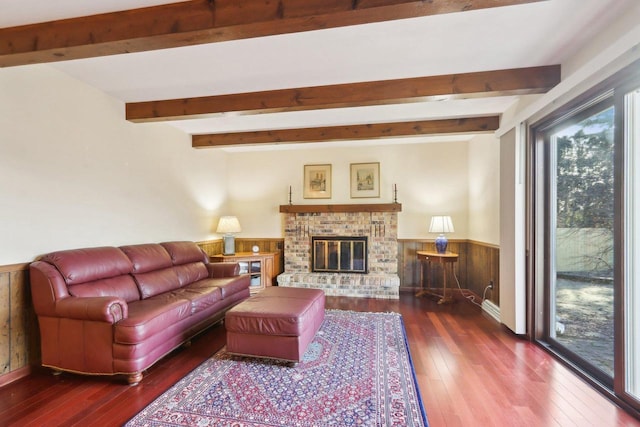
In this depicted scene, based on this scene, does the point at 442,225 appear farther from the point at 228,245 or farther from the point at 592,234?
the point at 228,245

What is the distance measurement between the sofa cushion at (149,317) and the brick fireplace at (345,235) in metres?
2.43

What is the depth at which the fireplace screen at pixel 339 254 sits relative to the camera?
16.4 ft

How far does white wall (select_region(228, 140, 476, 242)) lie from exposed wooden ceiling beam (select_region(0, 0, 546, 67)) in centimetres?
351

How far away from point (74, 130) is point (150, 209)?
1.22 m

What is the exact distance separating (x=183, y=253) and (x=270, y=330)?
1981 mm

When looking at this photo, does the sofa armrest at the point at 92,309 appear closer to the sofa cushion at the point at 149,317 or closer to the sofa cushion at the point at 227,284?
the sofa cushion at the point at 149,317

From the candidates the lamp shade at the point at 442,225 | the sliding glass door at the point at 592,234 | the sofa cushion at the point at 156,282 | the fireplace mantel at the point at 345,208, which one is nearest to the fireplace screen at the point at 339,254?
the fireplace mantel at the point at 345,208

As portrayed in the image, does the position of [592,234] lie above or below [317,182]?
below

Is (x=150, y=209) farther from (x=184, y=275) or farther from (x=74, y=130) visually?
(x=74, y=130)

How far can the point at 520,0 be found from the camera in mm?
1462

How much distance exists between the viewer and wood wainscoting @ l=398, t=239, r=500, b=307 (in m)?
3.94

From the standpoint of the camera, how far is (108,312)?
2102mm

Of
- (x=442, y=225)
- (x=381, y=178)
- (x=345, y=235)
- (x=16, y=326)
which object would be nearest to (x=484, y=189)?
(x=442, y=225)

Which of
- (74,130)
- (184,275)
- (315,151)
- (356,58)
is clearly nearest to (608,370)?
(356,58)
